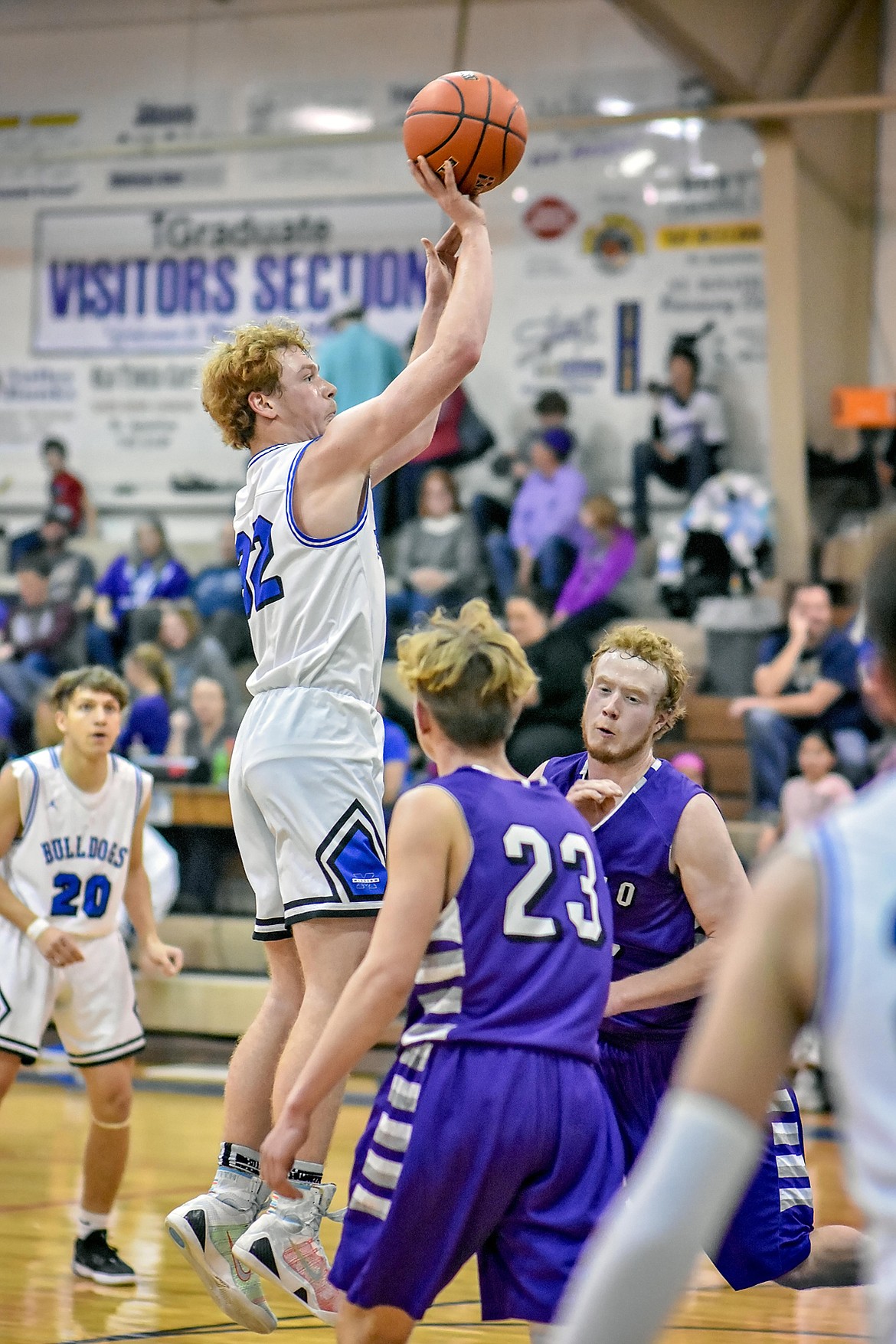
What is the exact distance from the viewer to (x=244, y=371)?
3.98 meters

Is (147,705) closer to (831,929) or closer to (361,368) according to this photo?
(361,368)

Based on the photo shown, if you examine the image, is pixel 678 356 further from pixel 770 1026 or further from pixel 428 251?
pixel 770 1026

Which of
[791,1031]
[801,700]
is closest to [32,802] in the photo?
[791,1031]

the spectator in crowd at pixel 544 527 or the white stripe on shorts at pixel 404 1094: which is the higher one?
the spectator in crowd at pixel 544 527

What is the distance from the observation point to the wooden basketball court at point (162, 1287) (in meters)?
4.69

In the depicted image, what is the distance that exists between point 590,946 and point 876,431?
32.9ft

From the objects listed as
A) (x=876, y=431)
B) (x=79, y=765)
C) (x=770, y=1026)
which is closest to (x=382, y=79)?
(x=876, y=431)

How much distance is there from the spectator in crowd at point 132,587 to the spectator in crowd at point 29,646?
1.00 feet

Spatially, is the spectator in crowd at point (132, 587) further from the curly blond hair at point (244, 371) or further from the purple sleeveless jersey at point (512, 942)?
the purple sleeveless jersey at point (512, 942)

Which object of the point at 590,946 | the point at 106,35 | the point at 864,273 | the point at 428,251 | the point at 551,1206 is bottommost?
the point at 551,1206

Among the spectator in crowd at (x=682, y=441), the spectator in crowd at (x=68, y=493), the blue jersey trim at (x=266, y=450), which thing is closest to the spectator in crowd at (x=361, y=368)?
the spectator in crowd at (x=682, y=441)

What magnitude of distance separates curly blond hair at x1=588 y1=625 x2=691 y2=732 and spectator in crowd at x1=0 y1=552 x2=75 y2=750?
8593mm

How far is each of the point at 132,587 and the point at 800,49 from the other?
6566 mm

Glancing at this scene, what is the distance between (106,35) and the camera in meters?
15.1
